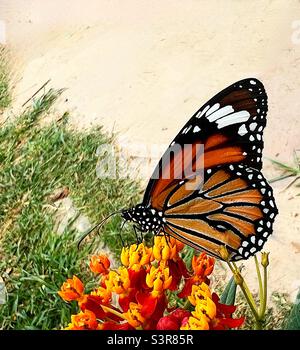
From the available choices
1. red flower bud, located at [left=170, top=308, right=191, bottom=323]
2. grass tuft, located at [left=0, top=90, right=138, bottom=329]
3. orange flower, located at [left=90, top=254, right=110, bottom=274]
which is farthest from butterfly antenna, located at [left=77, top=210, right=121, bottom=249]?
red flower bud, located at [left=170, top=308, right=191, bottom=323]

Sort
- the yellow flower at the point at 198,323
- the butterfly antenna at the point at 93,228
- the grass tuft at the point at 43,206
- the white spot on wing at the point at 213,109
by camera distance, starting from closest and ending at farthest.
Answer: the yellow flower at the point at 198,323 < the white spot on wing at the point at 213,109 < the grass tuft at the point at 43,206 < the butterfly antenna at the point at 93,228

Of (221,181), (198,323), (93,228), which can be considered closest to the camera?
(198,323)

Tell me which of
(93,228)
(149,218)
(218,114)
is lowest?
(93,228)

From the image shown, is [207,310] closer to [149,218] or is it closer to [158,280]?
[158,280]

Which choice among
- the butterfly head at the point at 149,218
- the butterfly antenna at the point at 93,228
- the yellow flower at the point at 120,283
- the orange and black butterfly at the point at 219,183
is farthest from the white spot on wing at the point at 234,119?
the butterfly antenna at the point at 93,228

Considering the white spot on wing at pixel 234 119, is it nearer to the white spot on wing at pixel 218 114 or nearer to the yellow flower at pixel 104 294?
the white spot on wing at pixel 218 114

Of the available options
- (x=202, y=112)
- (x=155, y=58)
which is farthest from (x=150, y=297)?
(x=155, y=58)

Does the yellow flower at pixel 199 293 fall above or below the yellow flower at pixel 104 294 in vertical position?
below
